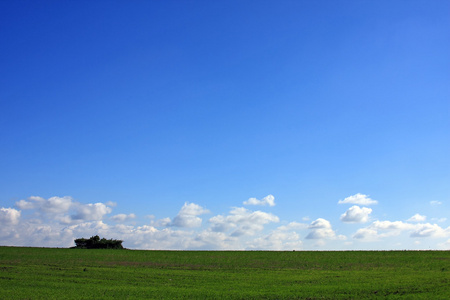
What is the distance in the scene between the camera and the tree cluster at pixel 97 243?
9194cm

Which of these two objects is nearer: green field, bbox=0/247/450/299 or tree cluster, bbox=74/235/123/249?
green field, bbox=0/247/450/299

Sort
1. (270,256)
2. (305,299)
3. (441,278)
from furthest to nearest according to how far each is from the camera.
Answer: (270,256) → (441,278) → (305,299)

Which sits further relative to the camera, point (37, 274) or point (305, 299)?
point (37, 274)

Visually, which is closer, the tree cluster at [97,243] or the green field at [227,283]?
the green field at [227,283]

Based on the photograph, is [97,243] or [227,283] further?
[97,243]

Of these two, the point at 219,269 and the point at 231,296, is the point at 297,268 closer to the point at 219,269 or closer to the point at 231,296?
the point at 219,269

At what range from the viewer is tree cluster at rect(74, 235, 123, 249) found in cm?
9194

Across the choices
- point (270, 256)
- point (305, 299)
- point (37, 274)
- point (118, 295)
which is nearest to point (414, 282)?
point (305, 299)

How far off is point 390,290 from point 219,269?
24546mm

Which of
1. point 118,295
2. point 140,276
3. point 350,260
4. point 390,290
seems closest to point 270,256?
point 350,260

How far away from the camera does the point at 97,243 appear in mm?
92438

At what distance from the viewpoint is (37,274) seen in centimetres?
4128

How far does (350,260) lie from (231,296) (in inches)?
1462

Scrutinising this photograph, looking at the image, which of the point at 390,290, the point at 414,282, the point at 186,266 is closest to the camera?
the point at 390,290
